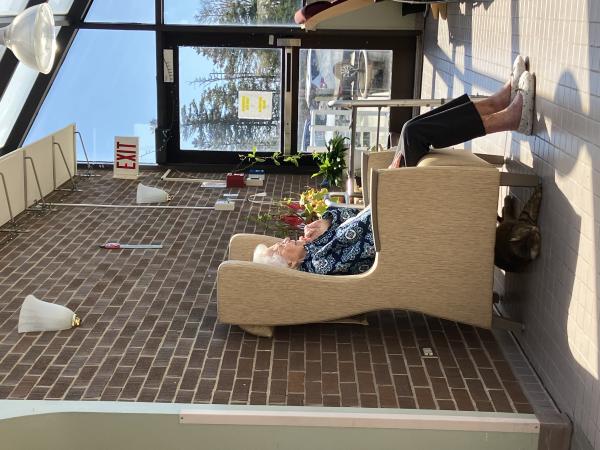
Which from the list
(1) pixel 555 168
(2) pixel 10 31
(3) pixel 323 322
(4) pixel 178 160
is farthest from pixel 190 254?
(4) pixel 178 160

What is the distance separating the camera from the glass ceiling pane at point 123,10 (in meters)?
9.95

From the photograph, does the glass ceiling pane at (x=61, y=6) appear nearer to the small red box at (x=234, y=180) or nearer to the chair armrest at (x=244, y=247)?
the small red box at (x=234, y=180)

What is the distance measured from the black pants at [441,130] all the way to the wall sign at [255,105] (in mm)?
5259

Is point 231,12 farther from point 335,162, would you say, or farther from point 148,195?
point 148,195

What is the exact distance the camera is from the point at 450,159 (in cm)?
509

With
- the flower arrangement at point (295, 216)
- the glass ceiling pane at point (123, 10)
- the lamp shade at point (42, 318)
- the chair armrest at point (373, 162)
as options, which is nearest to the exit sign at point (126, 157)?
the glass ceiling pane at point (123, 10)

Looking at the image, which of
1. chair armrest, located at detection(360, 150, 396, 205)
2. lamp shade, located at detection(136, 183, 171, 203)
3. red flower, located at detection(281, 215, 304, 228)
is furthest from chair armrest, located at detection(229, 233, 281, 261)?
lamp shade, located at detection(136, 183, 171, 203)

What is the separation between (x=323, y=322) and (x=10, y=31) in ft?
8.09

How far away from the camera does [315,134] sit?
34.3 feet

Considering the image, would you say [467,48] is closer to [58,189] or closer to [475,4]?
[475,4]

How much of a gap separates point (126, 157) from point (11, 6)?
2.35m

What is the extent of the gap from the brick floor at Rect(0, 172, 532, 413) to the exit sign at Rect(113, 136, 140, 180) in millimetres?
2834

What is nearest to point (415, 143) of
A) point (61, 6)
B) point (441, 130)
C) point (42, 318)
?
point (441, 130)

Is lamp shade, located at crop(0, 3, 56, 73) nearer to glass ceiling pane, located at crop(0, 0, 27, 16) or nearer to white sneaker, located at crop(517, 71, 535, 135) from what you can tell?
white sneaker, located at crop(517, 71, 535, 135)
